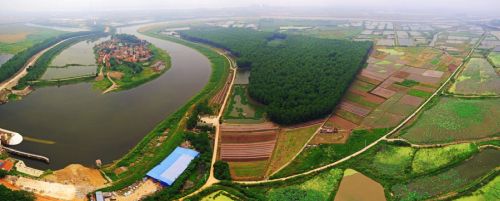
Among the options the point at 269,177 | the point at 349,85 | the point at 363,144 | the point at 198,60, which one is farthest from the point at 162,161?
the point at 198,60

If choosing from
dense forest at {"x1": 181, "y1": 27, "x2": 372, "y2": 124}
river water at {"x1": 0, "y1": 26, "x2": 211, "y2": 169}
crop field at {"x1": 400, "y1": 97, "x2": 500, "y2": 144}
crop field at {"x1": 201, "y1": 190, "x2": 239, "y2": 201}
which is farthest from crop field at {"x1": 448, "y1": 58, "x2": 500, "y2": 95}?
river water at {"x1": 0, "y1": 26, "x2": 211, "y2": 169}

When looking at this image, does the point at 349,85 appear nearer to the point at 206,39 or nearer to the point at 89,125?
the point at 89,125

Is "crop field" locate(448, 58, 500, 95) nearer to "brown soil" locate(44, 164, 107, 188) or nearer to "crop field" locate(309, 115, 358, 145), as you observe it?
"crop field" locate(309, 115, 358, 145)

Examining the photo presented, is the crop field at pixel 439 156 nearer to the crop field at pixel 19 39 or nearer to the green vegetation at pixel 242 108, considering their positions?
the green vegetation at pixel 242 108

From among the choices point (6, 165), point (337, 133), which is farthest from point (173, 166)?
point (337, 133)

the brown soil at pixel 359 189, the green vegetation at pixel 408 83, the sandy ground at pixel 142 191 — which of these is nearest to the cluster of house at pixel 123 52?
the sandy ground at pixel 142 191

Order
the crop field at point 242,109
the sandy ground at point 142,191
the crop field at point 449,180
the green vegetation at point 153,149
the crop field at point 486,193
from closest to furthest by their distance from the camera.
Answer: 1. the crop field at point 486,193
2. the sandy ground at point 142,191
3. the crop field at point 449,180
4. the green vegetation at point 153,149
5. the crop field at point 242,109

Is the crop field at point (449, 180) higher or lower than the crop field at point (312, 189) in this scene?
lower
